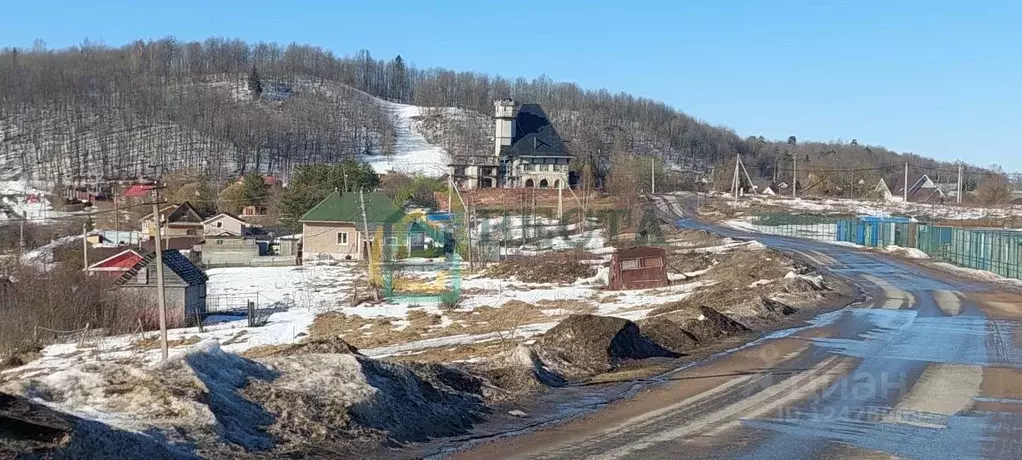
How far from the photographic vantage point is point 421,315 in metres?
35.8

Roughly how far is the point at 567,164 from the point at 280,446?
105m

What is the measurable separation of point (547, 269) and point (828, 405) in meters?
34.8

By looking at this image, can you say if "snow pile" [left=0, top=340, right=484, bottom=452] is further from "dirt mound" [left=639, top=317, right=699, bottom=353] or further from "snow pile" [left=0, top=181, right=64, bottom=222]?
"snow pile" [left=0, top=181, right=64, bottom=222]

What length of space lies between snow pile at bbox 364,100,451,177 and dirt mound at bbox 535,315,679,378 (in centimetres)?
12014

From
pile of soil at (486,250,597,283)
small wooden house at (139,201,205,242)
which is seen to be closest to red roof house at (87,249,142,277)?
pile of soil at (486,250,597,283)

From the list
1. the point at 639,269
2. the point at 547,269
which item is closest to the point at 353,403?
the point at 639,269

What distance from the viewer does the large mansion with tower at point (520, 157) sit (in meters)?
110

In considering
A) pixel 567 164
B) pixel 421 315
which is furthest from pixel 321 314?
pixel 567 164

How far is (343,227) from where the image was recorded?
2562 inches

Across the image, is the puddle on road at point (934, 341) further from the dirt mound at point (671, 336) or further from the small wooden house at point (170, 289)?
the small wooden house at point (170, 289)

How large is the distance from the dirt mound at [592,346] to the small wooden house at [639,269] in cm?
2322

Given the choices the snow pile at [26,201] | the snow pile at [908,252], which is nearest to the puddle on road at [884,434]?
the snow pile at [908,252]

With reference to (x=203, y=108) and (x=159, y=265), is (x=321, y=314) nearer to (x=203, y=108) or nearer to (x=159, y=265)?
(x=159, y=265)

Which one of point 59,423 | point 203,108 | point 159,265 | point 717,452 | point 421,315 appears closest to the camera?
point 59,423
